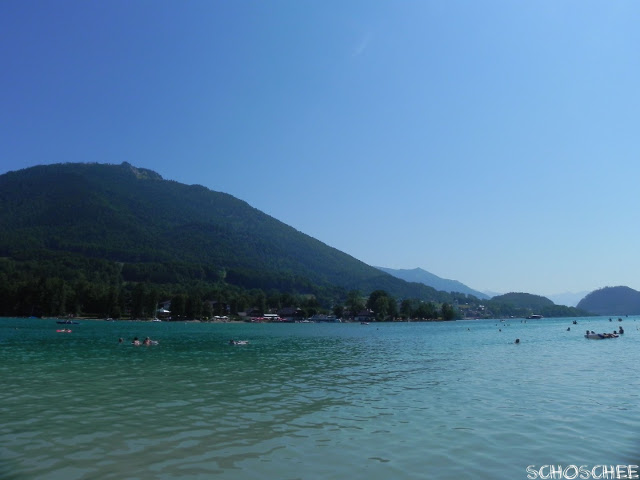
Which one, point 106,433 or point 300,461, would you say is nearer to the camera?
point 300,461

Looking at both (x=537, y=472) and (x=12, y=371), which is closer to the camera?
(x=537, y=472)

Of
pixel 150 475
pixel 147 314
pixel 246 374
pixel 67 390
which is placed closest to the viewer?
pixel 150 475

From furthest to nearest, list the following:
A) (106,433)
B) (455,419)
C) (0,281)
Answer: (0,281)
(455,419)
(106,433)

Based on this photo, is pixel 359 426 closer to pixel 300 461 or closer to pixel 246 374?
pixel 300 461

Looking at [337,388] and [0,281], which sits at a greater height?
[0,281]

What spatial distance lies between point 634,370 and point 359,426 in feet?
89.4

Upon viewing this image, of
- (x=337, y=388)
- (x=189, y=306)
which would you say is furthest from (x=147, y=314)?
(x=337, y=388)

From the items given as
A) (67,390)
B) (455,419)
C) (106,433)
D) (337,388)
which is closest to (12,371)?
(67,390)

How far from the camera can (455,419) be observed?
16.8m

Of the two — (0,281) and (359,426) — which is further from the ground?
(0,281)

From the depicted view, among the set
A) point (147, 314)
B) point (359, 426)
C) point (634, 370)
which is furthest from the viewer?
point (147, 314)

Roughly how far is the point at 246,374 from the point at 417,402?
12.7 metres

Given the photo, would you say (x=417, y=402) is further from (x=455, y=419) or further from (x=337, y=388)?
(x=337, y=388)

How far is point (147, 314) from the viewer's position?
16938 cm
